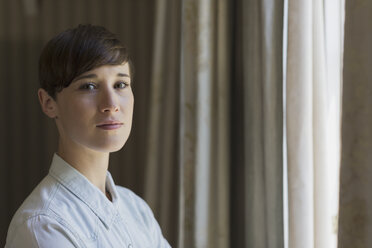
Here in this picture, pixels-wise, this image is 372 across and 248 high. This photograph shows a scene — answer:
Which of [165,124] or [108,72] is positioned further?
[165,124]

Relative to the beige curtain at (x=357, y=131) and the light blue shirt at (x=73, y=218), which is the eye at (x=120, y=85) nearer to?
the light blue shirt at (x=73, y=218)

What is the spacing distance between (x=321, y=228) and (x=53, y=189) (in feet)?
2.32

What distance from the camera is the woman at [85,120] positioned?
1192 mm

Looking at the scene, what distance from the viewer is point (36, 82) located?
84.2 inches

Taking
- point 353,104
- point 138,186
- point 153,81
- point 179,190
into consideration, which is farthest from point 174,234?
point 353,104

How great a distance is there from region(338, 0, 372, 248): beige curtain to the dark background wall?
1.37 meters

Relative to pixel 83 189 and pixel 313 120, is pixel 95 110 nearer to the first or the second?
pixel 83 189

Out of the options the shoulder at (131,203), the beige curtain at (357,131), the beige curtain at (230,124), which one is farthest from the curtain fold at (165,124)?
the beige curtain at (357,131)

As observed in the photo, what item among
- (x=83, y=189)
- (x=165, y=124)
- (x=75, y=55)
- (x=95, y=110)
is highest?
(x=75, y=55)

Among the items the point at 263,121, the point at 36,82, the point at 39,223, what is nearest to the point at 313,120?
the point at 263,121

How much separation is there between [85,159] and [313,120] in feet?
2.04

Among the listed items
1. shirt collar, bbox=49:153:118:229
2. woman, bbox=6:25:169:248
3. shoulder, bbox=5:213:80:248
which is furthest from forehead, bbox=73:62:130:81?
shoulder, bbox=5:213:80:248

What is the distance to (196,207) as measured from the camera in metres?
1.66

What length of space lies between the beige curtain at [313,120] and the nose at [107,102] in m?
0.47
